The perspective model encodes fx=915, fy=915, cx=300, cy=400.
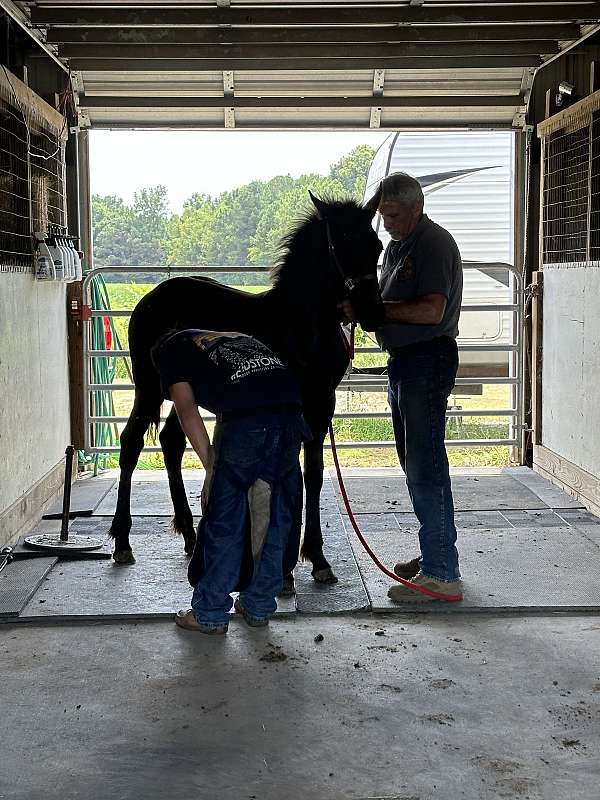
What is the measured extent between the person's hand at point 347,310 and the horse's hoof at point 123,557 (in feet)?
5.46

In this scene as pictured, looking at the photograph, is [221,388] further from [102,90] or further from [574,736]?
[102,90]

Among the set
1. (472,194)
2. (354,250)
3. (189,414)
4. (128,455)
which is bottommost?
(128,455)

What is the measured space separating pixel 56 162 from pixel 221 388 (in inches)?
162

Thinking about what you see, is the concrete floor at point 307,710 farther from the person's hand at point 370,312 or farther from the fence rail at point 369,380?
the fence rail at point 369,380

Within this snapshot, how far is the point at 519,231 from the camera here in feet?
24.9

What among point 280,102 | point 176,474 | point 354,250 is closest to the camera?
point 354,250

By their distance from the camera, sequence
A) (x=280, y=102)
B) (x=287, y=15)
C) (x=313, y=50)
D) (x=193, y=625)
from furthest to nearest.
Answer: (x=280, y=102) → (x=313, y=50) → (x=287, y=15) → (x=193, y=625)

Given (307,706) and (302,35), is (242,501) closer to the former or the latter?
(307,706)

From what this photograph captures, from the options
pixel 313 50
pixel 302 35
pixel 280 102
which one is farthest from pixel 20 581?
pixel 280 102

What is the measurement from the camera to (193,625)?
368 cm

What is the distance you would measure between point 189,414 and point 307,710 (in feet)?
3.56

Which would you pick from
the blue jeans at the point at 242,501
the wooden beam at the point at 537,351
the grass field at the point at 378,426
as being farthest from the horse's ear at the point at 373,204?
the grass field at the point at 378,426

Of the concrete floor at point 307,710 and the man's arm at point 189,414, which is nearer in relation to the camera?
the concrete floor at point 307,710

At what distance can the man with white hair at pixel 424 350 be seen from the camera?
387 cm
